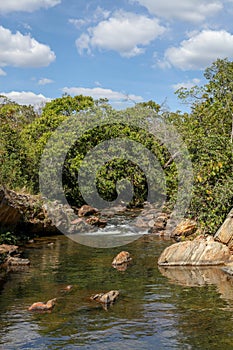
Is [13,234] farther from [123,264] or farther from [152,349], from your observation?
[152,349]

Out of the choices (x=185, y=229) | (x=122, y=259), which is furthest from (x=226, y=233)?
(x=185, y=229)

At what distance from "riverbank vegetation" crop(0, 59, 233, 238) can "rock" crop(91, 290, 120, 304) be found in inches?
316

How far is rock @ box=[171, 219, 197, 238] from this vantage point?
23219mm

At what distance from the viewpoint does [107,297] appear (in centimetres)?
1305

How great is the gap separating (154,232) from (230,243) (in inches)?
351

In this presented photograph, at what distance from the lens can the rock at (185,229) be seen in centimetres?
2322

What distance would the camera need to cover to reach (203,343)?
10078 mm

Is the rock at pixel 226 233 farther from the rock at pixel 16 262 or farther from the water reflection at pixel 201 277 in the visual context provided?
the rock at pixel 16 262

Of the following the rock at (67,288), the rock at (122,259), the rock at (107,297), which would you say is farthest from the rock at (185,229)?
the rock at (107,297)

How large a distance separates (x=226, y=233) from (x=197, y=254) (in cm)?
175

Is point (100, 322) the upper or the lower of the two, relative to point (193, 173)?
lower

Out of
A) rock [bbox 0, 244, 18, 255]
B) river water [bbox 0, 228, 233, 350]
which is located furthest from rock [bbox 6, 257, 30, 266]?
rock [bbox 0, 244, 18, 255]

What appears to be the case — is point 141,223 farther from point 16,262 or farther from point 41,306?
point 41,306

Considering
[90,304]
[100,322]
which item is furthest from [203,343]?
[90,304]
